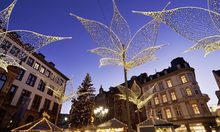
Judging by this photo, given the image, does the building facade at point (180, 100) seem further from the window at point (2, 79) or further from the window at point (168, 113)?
the window at point (2, 79)

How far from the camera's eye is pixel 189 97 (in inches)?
966

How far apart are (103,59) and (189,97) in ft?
73.7

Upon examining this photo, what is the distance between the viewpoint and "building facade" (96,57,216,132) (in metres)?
22.9

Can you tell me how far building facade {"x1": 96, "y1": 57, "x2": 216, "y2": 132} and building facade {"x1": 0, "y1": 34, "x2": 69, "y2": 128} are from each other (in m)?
16.8

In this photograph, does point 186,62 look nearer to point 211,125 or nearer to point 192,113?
point 192,113

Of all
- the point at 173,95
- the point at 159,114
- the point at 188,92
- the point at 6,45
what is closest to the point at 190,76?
the point at 188,92

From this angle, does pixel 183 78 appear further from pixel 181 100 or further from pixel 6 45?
pixel 6 45

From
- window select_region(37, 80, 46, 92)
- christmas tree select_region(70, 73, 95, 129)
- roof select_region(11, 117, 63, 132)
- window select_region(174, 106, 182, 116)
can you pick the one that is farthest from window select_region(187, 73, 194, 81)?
window select_region(37, 80, 46, 92)

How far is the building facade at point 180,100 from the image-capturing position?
75.0ft

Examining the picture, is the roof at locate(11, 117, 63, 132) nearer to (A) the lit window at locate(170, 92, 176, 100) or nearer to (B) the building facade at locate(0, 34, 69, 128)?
(B) the building facade at locate(0, 34, 69, 128)

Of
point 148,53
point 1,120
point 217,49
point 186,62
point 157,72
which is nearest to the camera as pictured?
point 217,49

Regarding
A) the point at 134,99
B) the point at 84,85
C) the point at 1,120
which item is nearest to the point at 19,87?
the point at 1,120

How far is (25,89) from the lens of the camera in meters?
21.5

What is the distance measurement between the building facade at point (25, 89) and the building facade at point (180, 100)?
1680 centimetres
